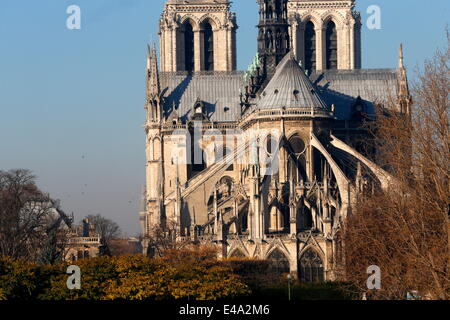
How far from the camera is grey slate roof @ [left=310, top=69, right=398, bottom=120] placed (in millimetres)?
128375

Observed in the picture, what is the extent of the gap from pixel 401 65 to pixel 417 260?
235 feet

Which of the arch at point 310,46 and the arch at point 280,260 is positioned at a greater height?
the arch at point 310,46

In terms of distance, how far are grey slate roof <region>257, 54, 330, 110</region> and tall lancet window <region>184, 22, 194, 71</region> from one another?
19011 millimetres

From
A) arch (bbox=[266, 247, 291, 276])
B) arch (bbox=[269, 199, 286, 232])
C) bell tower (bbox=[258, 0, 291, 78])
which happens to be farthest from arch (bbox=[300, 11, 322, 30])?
arch (bbox=[266, 247, 291, 276])

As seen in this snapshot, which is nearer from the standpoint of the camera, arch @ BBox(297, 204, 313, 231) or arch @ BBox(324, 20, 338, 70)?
arch @ BBox(297, 204, 313, 231)

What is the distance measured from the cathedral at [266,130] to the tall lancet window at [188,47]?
0.09 metres

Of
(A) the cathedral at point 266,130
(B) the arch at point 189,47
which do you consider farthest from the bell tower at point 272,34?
(B) the arch at point 189,47

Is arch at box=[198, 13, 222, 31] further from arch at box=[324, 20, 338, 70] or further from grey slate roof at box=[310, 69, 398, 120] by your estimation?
grey slate roof at box=[310, 69, 398, 120]

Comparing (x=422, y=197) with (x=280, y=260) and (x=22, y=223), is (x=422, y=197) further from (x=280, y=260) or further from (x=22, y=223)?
(x=22, y=223)

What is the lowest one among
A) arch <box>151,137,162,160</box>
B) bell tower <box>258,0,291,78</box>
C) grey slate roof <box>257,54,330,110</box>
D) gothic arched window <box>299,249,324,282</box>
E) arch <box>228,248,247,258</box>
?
gothic arched window <box>299,249,324,282</box>

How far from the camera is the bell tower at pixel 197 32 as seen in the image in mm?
134125

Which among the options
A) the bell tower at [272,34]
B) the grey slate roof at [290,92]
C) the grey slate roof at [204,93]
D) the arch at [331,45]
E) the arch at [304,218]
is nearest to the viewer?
the arch at [304,218]

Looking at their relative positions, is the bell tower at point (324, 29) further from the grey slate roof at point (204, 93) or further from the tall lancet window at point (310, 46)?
the grey slate roof at point (204, 93)

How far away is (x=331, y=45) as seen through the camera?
137m
